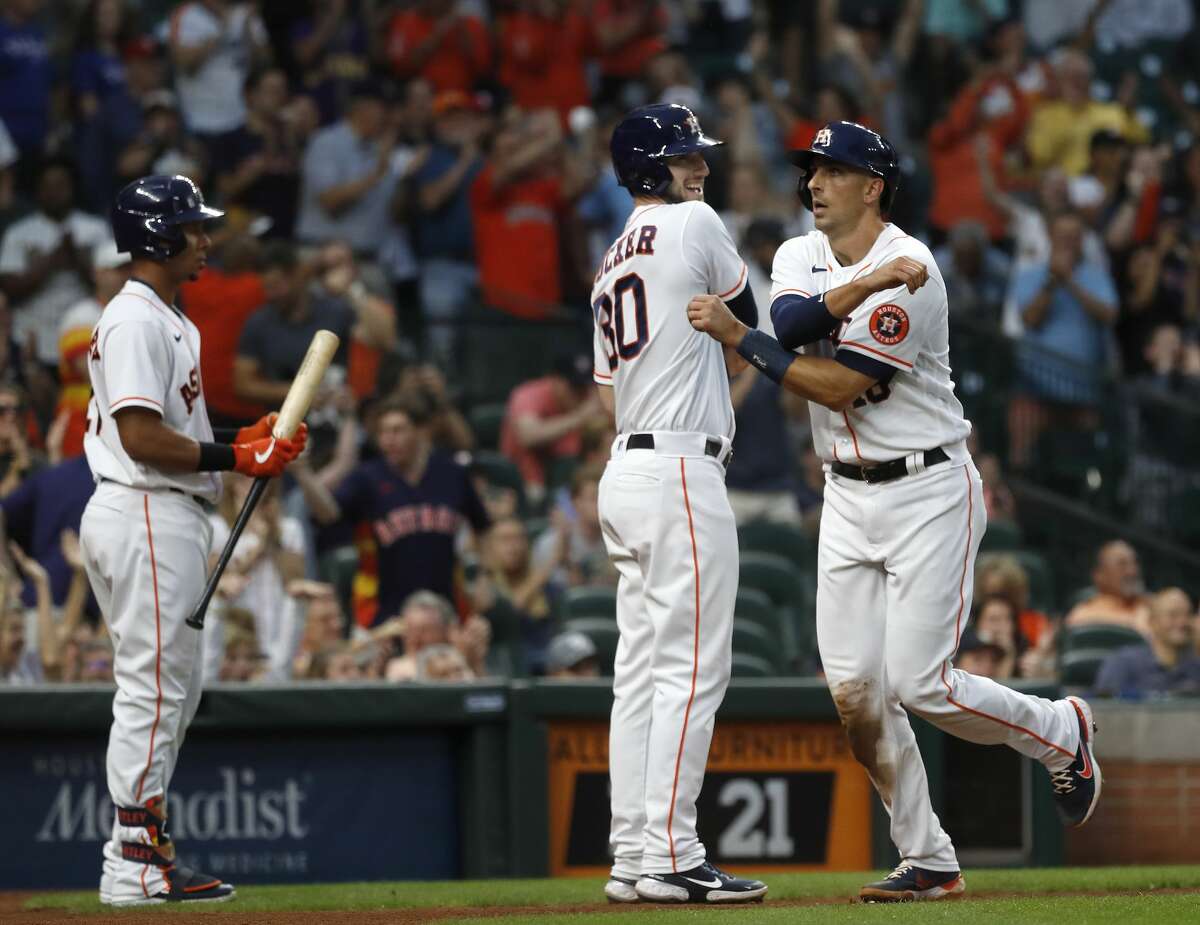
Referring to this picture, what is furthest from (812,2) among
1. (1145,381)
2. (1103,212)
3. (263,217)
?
(263,217)

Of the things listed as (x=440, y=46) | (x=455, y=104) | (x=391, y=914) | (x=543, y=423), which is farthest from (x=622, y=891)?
(x=440, y=46)

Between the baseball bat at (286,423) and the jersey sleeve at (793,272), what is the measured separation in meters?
1.56

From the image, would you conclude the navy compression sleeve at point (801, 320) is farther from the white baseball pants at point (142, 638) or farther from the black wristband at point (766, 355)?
the white baseball pants at point (142, 638)

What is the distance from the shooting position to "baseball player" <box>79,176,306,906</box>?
6008mm

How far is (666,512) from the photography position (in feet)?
18.2

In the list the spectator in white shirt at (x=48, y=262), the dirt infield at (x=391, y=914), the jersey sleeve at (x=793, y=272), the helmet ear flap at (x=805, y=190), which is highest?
the spectator in white shirt at (x=48, y=262)

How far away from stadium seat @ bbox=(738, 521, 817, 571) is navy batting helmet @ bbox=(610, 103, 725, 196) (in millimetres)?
5054

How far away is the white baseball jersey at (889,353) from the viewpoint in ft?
17.6

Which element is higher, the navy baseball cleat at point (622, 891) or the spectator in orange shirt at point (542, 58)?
the spectator in orange shirt at point (542, 58)

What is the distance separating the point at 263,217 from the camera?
1198 cm

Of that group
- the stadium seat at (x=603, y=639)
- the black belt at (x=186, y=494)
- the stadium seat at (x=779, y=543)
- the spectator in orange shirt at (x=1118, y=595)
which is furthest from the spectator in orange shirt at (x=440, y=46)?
the black belt at (x=186, y=494)

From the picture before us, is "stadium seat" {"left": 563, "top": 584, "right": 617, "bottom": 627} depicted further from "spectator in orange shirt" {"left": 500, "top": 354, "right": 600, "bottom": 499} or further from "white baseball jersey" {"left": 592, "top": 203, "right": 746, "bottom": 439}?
"white baseball jersey" {"left": 592, "top": 203, "right": 746, "bottom": 439}

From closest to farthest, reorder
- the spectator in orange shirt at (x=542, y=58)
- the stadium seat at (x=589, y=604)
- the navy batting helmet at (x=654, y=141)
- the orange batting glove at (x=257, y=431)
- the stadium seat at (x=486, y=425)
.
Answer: the navy batting helmet at (x=654, y=141) < the orange batting glove at (x=257, y=431) < the stadium seat at (x=589, y=604) < the stadium seat at (x=486, y=425) < the spectator in orange shirt at (x=542, y=58)

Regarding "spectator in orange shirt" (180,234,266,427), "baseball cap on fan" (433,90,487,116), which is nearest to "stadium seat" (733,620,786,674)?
"spectator in orange shirt" (180,234,266,427)
